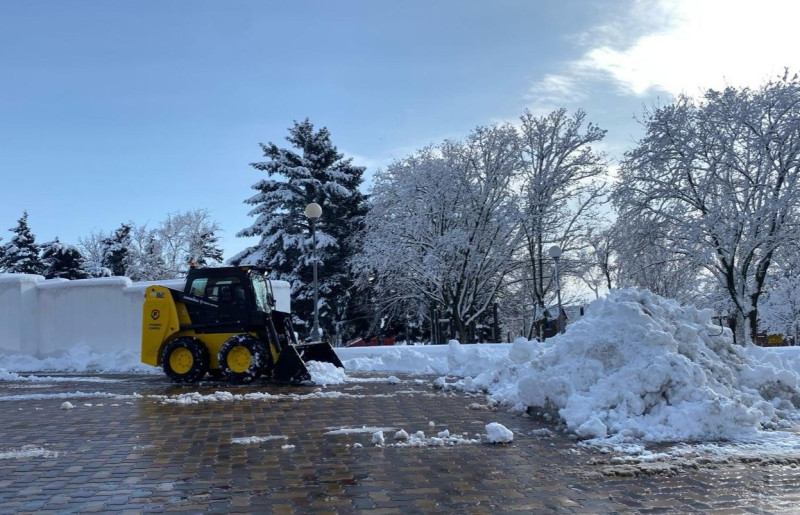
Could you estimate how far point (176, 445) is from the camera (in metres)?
7.05

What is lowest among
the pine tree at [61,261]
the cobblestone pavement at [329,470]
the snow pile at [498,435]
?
the cobblestone pavement at [329,470]

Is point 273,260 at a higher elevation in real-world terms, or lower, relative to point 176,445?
higher

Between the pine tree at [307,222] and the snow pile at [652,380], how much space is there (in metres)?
24.8

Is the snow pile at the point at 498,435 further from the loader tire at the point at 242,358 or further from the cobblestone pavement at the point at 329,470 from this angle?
the loader tire at the point at 242,358

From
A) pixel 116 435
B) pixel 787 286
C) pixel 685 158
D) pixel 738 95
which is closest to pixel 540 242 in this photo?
pixel 685 158

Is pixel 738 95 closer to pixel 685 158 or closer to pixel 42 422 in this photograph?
pixel 685 158

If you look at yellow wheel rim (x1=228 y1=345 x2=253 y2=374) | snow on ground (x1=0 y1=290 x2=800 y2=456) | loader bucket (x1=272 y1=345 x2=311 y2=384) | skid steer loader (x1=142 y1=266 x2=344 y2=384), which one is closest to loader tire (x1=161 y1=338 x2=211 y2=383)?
skid steer loader (x1=142 y1=266 x2=344 y2=384)

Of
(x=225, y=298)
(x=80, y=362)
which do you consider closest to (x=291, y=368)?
(x=225, y=298)

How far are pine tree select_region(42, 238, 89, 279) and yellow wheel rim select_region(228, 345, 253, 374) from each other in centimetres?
3403

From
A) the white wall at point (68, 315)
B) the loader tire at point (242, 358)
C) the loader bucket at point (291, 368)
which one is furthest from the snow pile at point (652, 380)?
the white wall at point (68, 315)

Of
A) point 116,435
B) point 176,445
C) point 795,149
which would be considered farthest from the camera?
point 795,149

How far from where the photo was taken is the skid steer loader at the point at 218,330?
13.2 m

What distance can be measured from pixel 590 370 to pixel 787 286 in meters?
35.4

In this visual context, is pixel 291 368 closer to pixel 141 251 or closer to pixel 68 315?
pixel 68 315
